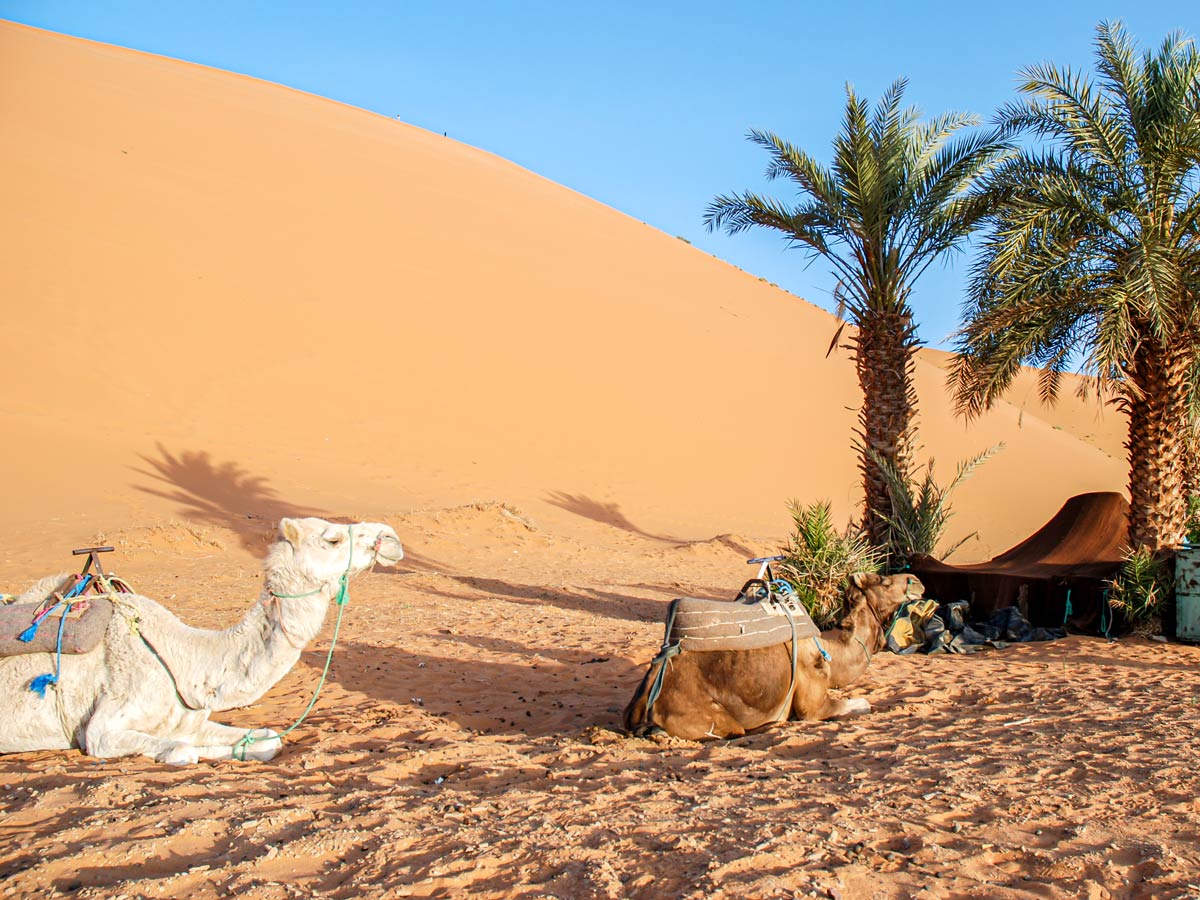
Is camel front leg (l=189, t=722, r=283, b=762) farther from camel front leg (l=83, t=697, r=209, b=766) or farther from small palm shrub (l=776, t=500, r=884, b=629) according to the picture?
small palm shrub (l=776, t=500, r=884, b=629)

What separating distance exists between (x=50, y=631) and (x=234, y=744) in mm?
1057

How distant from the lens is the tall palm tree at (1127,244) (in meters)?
9.17

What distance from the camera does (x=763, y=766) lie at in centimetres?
461

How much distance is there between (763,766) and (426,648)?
14.5 feet

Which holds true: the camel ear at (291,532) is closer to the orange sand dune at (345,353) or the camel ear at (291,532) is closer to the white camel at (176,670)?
the white camel at (176,670)

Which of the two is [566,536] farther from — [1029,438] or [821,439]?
[1029,438]

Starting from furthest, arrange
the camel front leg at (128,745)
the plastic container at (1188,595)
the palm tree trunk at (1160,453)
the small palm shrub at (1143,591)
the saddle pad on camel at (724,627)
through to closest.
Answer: the palm tree trunk at (1160,453), the small palm shrub at (1143,591), the plastic container at (1188,595), the saddle pad on camel at (724,627), the camel front leg at (128,745)

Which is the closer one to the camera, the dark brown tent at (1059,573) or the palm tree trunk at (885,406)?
the dark brown tent at (1059,573)

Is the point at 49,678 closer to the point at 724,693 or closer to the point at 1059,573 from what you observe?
the point at 724,693

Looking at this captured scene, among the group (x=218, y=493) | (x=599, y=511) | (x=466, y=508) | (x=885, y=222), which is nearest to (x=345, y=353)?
(x=218, y=493)

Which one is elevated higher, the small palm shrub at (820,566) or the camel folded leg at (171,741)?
the small palm shrub at (820,566)

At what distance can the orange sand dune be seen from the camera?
19.2 m

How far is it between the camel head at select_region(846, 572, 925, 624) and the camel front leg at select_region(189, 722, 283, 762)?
19.2 feet

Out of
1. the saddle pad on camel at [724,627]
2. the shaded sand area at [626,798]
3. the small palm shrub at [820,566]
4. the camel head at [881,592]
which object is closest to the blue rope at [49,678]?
the shaded sand area at [626,798]
